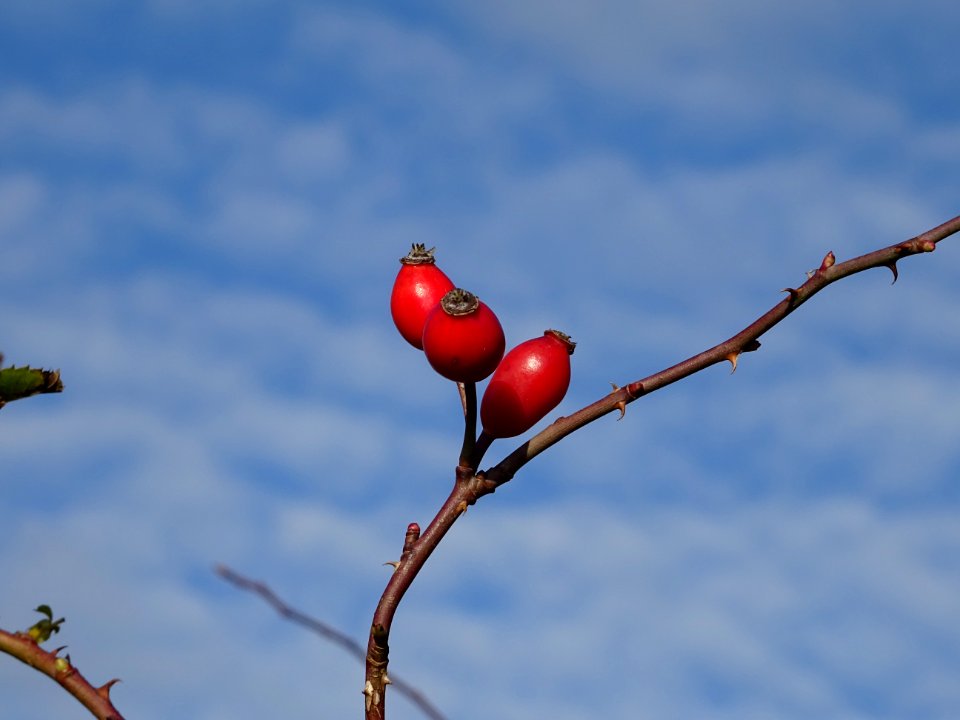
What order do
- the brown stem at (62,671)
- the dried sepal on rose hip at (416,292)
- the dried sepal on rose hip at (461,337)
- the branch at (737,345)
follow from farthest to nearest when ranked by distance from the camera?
the dried sepal on rose hip at (416,292), the dried sepal on rose hip at (461,337), the branch at (737,345), the brown stem at (62,671)

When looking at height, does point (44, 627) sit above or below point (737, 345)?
below

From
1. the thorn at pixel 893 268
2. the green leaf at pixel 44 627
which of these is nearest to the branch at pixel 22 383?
the green leaf at pixel 44 627

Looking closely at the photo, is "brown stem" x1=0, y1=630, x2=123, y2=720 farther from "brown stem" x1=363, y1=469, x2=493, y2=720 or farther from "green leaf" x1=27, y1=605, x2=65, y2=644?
"brown stem" x1=363, y1=469, x2=493, y2=720

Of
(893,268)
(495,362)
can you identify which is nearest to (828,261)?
(893,268)

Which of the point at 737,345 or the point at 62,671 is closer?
the point at 62,671

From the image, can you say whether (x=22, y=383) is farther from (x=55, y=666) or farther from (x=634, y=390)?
(x=634, y=390)

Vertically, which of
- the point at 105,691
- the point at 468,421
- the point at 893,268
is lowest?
the point at 105,691

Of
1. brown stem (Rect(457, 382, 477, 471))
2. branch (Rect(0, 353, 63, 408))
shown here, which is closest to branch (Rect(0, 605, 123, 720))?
branch (Rect(0, 353, 63, 408))

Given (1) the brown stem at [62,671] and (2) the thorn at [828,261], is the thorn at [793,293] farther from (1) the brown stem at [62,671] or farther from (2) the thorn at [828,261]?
(1) the brown stem at [62,671]
